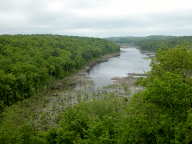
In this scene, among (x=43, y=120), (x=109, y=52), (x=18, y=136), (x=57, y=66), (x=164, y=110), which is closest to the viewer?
(x=164, y=110)

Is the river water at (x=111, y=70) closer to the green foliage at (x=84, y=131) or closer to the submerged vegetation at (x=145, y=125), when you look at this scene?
the green foliage at (x=84, y=131)

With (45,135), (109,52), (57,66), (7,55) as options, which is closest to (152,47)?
(109,52)

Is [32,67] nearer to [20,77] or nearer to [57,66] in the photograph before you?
[20,77]

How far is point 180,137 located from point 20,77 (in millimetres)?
28269

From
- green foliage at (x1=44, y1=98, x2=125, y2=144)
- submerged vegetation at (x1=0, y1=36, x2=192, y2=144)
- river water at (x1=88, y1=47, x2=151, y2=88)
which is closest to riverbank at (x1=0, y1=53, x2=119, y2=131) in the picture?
river water at (x1=88, y1=47, x2=151, y2=88)

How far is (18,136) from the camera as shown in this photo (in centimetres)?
1373

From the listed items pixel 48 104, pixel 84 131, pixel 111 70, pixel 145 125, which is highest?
pixel 145 125

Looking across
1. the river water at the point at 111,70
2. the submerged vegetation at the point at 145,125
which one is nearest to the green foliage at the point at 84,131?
the submerged vegetation at the point at 145,125

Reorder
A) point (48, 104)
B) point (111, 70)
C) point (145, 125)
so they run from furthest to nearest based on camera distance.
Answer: point (111, 70), point (48, 104), point (145, 125)

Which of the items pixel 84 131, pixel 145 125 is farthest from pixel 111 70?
pixel 145 125

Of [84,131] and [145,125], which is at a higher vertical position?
[145,125]

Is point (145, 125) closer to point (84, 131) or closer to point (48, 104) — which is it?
point (84, 131)

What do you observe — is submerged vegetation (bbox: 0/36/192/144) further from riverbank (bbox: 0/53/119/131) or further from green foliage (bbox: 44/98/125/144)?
riverbank (bbox: 0/53/119/131)

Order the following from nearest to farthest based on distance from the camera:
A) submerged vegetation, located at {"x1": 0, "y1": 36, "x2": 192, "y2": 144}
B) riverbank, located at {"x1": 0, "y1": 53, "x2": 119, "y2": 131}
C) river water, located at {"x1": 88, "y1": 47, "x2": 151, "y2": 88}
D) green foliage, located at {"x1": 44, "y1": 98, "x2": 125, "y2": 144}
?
submerged vegetation, located at {"x1": 0, "y1": 36, "x2": 192, "y2": 144} < green foliage, located at {"x1": 44, "y1": 98, "x2": 125, "y2": 144} < riverbank, located at {"x1": 0, "y1": 53, "x2": 119, "y2": 131} < river water, located at {"x1": 88, "y1": 47, "x2": 151, "y2": 88}
